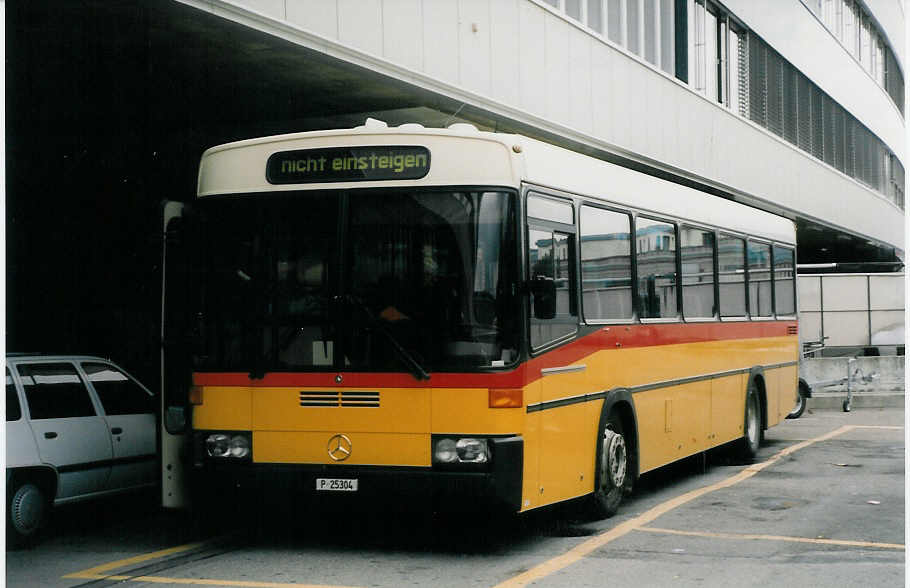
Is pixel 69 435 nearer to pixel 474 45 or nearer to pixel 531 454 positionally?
pixel 531 454

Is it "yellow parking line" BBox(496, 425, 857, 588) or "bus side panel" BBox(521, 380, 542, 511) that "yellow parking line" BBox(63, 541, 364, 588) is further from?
"bus side panel" BBox(521, 380, 542, 511)

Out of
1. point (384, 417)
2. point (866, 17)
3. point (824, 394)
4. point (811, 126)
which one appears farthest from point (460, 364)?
point (866, 17)

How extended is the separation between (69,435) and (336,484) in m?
2.80

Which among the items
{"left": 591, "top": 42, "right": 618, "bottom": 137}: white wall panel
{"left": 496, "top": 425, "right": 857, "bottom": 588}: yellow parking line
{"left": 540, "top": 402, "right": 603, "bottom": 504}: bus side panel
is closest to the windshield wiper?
{"left": 540, "top": 402, "right": 603, "bottom": 504}: bus side panel

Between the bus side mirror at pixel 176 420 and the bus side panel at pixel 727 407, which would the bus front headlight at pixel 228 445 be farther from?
the bus side panel at pixel 727 407

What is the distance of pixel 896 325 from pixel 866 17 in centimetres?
1628

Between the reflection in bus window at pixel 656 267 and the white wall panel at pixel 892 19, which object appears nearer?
the reflection in bus window at pixel 656 267

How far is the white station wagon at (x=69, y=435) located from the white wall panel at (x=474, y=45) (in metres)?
5.65

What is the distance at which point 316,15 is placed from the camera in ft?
39.2

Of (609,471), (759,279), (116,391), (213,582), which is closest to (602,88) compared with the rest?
(759,279)

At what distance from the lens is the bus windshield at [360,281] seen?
27.9 feet

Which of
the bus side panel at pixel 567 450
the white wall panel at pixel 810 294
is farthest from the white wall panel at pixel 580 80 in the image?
the white wall panel at pixel 810 294

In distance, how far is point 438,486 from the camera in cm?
848

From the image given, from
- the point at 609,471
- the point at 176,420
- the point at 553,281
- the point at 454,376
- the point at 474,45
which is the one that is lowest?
the point at 609,471
